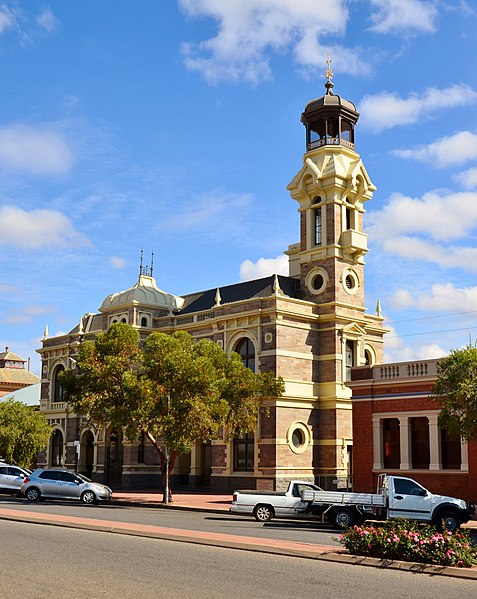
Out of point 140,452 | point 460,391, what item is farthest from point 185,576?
point 140,452

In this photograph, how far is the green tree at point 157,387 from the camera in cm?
3262

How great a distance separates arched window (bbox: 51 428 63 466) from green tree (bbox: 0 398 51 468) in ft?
17.6

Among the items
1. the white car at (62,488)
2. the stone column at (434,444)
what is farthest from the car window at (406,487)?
the white car at (62,488)

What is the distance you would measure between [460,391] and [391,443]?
35.4ft

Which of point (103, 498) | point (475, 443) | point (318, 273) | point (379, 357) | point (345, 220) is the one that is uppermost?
point (345, 220)

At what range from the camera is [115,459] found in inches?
2024

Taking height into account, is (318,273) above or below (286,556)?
above

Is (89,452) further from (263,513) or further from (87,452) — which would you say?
(263,513)

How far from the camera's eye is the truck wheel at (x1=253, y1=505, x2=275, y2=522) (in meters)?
26.1

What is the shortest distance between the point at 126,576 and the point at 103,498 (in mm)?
21236

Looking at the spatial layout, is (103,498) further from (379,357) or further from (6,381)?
(6,381)

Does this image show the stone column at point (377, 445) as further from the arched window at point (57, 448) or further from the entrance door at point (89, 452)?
the arched window at point (57, 448)

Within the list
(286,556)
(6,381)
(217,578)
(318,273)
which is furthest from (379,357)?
(6,381)

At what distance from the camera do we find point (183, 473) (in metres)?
47.8
